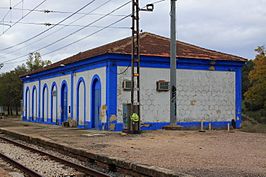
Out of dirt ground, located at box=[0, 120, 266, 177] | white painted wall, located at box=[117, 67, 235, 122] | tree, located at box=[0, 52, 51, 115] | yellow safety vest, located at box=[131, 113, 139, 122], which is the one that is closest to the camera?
dirt ground, located at box=[0, 120, 266, 177]

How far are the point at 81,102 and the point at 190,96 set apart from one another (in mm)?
7678

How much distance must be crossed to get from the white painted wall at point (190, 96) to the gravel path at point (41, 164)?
10.5 metres

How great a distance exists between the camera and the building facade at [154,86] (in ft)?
86.1

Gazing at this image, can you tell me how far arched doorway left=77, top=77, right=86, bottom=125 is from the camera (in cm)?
2980

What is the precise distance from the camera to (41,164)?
13234 millimetres

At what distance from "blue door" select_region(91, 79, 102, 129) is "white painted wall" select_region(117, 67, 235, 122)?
6.12 ft

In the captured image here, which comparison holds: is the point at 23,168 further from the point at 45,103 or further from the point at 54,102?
the point at 45,103

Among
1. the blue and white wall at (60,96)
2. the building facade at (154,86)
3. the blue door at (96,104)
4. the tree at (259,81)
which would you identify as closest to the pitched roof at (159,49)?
the building facade at (154,86)

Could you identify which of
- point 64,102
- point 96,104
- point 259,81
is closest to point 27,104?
point 64,102

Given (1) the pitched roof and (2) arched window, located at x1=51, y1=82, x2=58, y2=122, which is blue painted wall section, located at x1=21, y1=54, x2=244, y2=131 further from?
(2) arched window, located at x1=51, y1=82, x2=58, y2=122

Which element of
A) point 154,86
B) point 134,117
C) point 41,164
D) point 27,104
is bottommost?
point 41,164

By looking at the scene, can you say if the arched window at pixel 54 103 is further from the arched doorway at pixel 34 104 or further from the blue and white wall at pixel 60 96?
the arched doorway at pixel 34 104

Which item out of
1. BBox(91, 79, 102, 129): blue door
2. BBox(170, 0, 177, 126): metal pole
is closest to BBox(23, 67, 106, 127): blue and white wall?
BBox(91, 79, 102, 129): blue door

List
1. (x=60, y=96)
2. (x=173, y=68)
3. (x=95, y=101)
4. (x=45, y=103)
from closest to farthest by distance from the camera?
(x=173, y=68) → (x=95, y=101) → (x=60, y=96) → (x=45, y=103)
